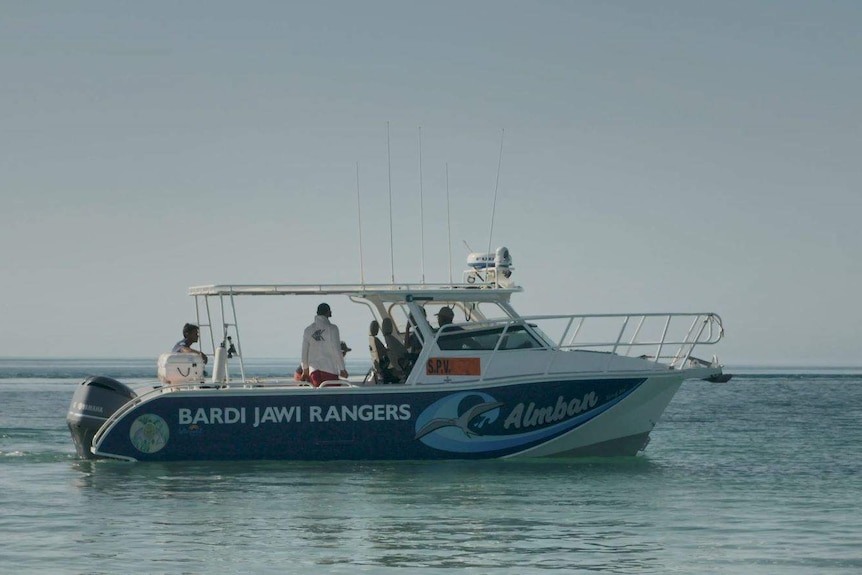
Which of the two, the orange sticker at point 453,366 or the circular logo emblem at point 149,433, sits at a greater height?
the orange sticker at point 453,366

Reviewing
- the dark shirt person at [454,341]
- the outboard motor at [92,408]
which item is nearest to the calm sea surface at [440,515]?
the outboard motor at [92,408]

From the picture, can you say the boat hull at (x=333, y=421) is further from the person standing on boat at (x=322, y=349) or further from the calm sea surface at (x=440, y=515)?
the person standing on boat at (x=322, y=349)

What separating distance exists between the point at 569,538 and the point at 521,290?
6.59 m

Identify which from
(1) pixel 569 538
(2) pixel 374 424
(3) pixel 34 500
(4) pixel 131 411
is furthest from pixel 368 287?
(1) pixel 569 538

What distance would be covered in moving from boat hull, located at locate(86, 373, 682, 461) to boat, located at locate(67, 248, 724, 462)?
1 centimetres

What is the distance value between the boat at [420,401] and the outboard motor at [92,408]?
2 cm

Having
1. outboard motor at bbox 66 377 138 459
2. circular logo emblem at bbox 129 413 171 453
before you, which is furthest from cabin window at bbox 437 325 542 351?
outboard motor at bbox 66 377 138 459

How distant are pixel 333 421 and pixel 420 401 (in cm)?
118

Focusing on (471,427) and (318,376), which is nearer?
(471,427)

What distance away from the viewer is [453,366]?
644 inches

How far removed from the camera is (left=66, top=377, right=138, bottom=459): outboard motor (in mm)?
16672

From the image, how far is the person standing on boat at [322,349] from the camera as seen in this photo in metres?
16.7

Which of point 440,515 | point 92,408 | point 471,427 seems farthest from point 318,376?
point 440,515

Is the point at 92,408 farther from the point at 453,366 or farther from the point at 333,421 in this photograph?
the point at 453,366
